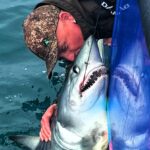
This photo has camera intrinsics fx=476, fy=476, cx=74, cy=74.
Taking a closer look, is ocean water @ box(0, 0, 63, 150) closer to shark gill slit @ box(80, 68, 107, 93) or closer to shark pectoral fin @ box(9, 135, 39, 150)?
shark pectoral fin @ box(9, 135, 39, 150)

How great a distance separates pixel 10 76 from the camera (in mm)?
7605

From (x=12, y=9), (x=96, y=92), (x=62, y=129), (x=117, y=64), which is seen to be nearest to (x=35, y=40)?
(x=62, y=129)

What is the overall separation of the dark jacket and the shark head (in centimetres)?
53

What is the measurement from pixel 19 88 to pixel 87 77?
4.27 meters

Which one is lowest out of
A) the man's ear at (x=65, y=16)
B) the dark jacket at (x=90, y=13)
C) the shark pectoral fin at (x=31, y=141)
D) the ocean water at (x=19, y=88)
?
the ocean water at (x=19, y=88)

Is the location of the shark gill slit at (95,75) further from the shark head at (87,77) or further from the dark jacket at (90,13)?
the dark jacket at (90,13)

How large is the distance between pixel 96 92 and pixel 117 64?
60 cm

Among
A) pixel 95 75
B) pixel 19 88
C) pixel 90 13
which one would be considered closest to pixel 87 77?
pixel 95 75

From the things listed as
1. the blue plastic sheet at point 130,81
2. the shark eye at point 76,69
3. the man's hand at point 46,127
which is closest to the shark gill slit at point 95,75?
the shark eye at point 76,69

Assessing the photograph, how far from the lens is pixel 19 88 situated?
287 inches

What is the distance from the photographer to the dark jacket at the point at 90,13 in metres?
3.62

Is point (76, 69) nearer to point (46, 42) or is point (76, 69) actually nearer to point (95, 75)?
point (95, 75)

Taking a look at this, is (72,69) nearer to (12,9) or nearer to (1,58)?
(1,58)

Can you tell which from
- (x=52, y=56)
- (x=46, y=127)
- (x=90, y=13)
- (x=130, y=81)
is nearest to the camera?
(x=130, y=81)
